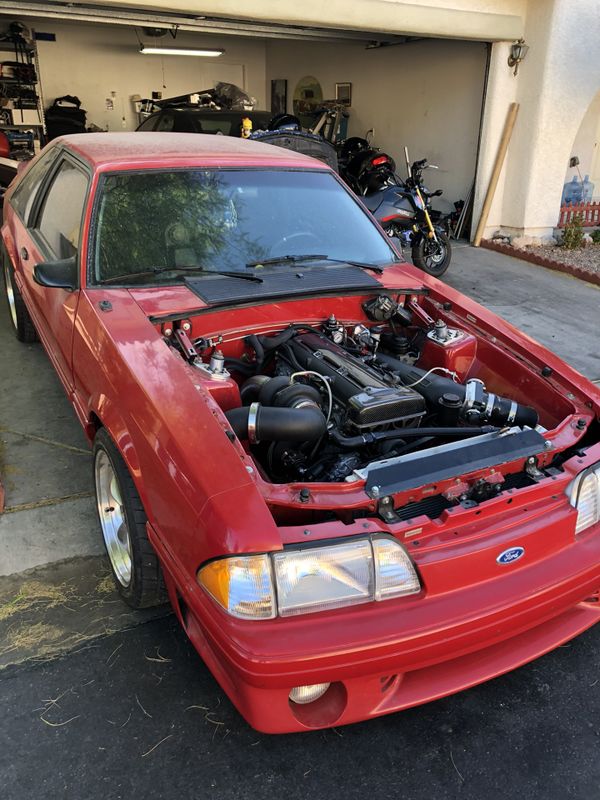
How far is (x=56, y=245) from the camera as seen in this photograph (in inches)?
130

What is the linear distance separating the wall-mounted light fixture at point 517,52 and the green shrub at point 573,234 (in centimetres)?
214

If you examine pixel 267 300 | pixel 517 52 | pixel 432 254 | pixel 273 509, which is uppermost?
pixel 517 52

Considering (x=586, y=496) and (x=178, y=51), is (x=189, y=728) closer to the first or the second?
(x=586, y=496)

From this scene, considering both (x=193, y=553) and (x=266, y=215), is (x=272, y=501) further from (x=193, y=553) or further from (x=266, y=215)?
(x=266, y=215)

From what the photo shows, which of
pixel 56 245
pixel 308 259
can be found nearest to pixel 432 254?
pixel 308 259

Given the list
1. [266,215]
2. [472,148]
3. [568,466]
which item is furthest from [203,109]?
[568,466]

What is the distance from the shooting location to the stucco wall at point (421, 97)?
8641mm

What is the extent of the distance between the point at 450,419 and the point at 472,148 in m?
7.41

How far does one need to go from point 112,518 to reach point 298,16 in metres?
5.65

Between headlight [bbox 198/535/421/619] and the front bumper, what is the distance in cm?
3

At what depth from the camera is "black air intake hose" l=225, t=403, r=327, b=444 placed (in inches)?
81.8

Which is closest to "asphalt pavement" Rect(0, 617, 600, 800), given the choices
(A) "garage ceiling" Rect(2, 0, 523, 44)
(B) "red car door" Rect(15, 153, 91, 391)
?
(B) "red car door" Rect(15, 153, 91, 391)

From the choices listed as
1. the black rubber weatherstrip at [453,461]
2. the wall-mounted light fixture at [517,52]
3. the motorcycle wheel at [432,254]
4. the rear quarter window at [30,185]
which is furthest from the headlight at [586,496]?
the wall-mounted light fixture at [517,52]

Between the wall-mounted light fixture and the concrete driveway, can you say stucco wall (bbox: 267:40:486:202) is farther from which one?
the concrete driveway
